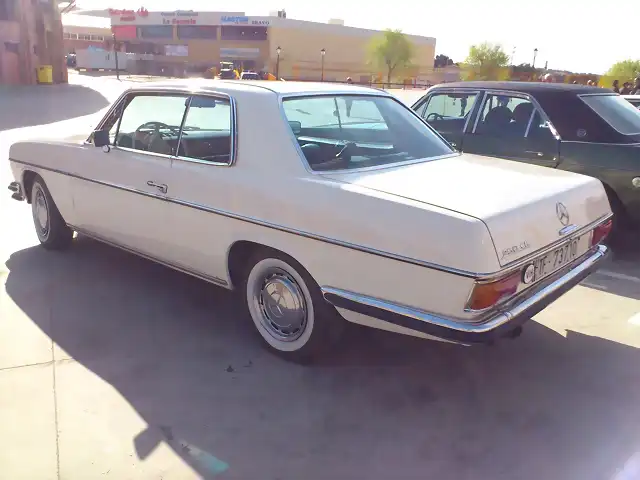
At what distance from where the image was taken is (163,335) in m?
3.70

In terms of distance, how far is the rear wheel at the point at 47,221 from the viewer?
504cm

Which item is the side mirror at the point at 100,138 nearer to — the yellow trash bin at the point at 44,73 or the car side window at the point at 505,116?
the car side window at the point at 505,116

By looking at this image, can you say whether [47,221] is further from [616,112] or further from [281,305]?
[616,112]

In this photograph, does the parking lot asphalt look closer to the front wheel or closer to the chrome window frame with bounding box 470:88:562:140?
the front wheel

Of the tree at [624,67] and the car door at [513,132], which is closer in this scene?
the car door at [513,132]

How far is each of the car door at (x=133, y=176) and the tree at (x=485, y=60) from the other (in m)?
78.0

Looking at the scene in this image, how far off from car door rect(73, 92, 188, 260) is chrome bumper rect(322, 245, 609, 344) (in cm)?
152

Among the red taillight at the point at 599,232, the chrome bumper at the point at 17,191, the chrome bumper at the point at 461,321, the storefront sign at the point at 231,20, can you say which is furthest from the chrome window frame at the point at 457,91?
the storefront sign at the point at 231,20

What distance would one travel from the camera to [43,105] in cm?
2033

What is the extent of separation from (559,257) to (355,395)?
131cm

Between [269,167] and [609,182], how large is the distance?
352cm

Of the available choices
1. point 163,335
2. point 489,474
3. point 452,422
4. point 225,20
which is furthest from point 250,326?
point 225,20

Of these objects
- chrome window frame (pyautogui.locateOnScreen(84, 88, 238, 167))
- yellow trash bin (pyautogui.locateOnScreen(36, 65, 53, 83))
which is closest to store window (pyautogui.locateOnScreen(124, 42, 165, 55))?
yellow trash bin (pyautogui.locateOnScreen(36, 65, 53, 83))

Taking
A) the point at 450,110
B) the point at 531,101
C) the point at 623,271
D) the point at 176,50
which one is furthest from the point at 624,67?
the point at 623,271
